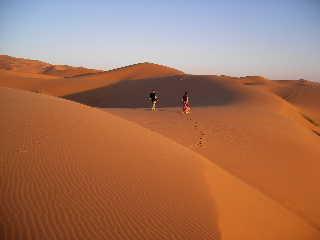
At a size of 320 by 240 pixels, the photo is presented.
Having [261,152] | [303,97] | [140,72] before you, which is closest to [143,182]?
[261,152]

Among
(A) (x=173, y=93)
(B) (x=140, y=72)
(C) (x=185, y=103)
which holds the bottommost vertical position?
(A) (x=173, y=93)

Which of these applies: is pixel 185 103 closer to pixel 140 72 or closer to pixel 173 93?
pixel 173 93

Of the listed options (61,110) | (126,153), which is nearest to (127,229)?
(126,153)

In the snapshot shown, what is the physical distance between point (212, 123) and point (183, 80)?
22.1 meters

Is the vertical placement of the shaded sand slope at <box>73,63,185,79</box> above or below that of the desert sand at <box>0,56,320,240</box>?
above

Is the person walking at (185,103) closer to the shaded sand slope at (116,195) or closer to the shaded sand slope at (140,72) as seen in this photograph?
the shaded sand slope at (116,195)

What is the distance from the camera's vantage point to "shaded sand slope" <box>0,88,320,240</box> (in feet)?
9.99

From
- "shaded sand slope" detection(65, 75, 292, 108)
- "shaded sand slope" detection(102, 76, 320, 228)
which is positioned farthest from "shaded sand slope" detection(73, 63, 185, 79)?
"shaded sand slope" detection(102, 76, 320, 228)

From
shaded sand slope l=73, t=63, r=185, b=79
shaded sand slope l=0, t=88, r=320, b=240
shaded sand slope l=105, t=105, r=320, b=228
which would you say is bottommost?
shaded sand slope l=105, t=105, r=320, b=228

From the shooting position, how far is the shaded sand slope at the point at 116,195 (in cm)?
304

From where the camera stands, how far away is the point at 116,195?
3.78 metres

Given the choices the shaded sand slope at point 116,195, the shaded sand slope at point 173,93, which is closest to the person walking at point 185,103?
the shaded sand slope at point 173,93

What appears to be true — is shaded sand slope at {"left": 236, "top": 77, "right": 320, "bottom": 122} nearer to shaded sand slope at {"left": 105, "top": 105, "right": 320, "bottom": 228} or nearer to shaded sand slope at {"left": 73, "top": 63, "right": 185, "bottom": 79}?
shaded sand slope at {"left": 105, "top": 105, "right": 320, "bottom": 228}

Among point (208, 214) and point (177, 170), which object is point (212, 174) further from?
point (208, 214)
